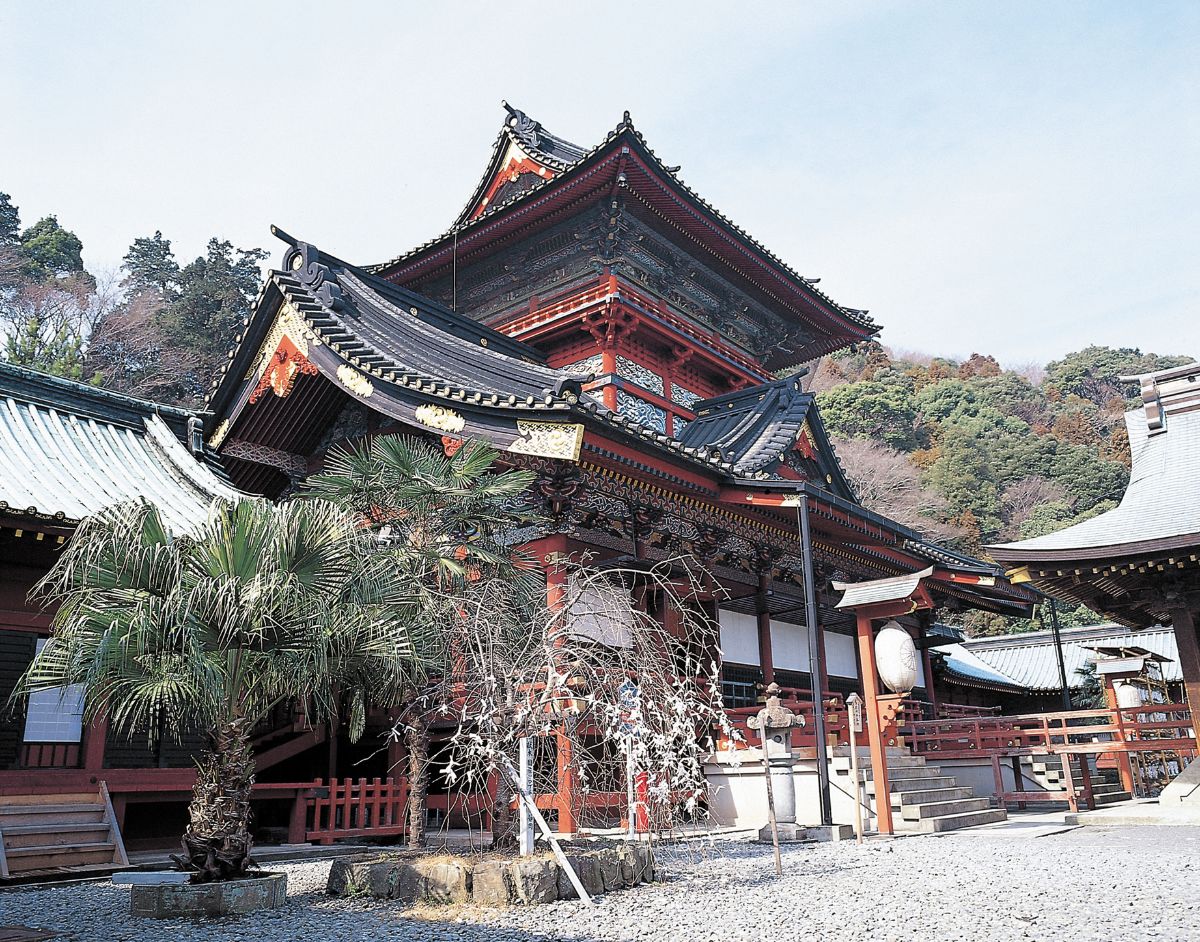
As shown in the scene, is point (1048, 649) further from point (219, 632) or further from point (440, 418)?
point (219, 632)

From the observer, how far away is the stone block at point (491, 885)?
22.2 ft

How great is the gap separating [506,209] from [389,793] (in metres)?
10.0

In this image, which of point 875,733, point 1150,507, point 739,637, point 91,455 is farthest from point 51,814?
point 1150,507

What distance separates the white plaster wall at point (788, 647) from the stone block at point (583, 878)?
905 centimetres

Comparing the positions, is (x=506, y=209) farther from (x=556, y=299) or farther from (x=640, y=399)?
(x=640, y=399)

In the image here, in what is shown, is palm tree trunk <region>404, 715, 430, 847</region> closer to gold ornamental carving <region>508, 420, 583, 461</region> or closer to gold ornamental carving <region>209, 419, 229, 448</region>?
gold ornamental carving <region>508, 420, 583, 461</region>

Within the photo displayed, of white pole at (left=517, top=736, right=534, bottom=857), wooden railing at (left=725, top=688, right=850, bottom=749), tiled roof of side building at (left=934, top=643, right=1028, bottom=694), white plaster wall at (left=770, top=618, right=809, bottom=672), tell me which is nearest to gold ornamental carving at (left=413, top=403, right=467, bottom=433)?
white pole at (left=517, top=736, right=534, bottom=857)

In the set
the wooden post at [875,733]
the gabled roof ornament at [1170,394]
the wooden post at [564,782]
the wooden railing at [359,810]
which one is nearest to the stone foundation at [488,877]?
the wooden post at [564,782]

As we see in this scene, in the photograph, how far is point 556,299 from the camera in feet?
56.1

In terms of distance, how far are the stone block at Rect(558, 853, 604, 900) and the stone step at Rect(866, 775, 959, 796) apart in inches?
235

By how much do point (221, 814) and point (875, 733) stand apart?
304 inches

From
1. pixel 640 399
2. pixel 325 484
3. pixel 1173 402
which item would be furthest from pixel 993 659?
pixel 325 484

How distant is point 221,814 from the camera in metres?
6.94

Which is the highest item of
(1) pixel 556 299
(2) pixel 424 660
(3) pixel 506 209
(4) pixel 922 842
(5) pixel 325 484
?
(3) pixel 506 209
